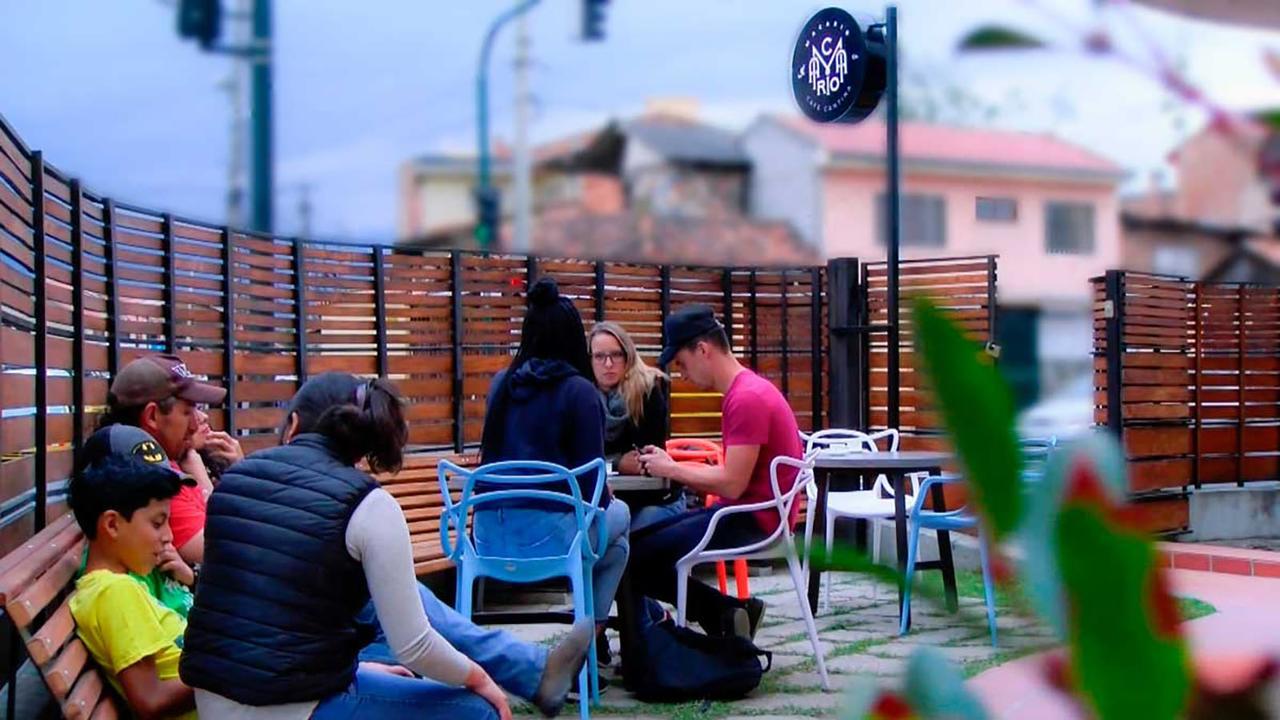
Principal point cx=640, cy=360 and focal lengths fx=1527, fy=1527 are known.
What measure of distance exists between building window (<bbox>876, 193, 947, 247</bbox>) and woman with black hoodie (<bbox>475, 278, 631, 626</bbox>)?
1388 millimetres

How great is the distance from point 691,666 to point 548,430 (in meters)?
0.92

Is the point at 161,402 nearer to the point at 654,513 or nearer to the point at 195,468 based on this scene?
the point at 195,468

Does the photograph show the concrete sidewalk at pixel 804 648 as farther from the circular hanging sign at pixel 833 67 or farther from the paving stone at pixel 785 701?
the circular hanging sign at pixel 833 67

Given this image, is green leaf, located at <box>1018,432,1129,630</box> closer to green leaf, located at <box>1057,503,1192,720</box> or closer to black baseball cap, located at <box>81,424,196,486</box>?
green leaf, located at <box>1057,503,1192,720</box>

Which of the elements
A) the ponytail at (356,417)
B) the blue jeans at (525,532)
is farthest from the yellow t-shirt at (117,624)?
the blue jeans at (525,532)

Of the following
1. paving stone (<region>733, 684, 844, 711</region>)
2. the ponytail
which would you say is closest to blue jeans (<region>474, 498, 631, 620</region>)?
paving stone (<region>733, 684, 844, 711</region>)

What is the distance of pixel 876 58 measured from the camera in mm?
8727

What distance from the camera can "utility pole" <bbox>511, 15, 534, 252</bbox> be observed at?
9.73m

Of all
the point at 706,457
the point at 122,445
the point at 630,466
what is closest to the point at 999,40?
the point at 122,445

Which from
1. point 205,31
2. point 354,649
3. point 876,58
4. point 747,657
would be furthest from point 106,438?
point 205,31

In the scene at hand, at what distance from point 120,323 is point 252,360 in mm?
1378

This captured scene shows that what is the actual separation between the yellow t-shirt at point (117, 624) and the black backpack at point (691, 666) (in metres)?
2.08

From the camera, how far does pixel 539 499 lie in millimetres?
4883

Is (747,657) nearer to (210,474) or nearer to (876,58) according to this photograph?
(210,474)
